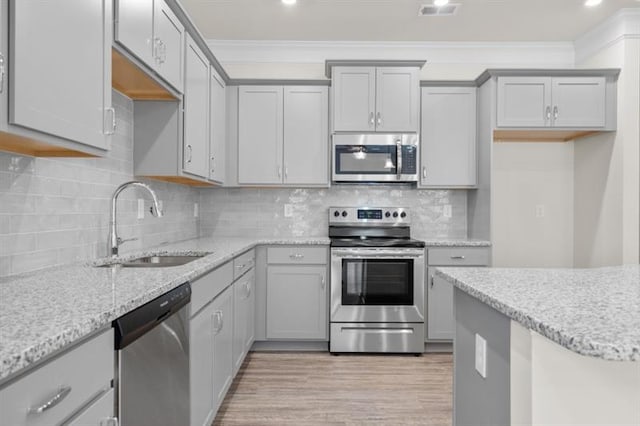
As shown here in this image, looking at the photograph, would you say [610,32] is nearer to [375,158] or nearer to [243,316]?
[375,158]

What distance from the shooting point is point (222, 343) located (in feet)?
7.79

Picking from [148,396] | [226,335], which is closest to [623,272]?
[148,396]

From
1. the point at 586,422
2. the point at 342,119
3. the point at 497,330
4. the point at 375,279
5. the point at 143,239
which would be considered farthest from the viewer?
the point at 342,119

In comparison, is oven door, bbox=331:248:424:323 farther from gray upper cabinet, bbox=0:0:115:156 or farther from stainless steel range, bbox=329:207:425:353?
gray upper cabinet, bbox=0:0:115:156

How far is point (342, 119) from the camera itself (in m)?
3.75

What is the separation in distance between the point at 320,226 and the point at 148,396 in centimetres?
286

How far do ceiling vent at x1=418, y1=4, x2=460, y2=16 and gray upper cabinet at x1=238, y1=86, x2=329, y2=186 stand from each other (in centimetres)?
107

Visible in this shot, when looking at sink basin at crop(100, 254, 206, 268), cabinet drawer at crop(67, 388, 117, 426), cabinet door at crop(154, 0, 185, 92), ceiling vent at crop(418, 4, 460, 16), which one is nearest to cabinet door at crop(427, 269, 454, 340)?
sink basin at crop(100, 254, 206, 268)

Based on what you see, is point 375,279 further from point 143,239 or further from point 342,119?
point 143,239

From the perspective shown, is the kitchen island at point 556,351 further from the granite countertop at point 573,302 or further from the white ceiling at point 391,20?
the white ceiling at point 391,20

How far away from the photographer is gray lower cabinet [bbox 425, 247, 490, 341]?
3555mm

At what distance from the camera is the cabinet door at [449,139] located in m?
3.84

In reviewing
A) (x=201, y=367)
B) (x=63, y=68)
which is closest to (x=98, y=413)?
(x=201, y=367)

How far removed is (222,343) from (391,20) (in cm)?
288
